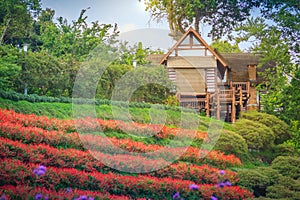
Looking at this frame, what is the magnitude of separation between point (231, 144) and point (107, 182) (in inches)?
171

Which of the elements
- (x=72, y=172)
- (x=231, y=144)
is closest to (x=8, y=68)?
(x=72, y=172)

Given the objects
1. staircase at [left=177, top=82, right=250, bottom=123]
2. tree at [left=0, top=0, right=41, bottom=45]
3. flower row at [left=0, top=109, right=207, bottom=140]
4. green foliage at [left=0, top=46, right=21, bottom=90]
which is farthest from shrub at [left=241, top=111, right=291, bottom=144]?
tree at [left=0, top=0, right=41, bottom=45]

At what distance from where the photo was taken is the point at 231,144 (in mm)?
11555

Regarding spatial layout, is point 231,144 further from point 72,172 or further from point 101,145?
point 72,172

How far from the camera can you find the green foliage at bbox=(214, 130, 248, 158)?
11.6 metres

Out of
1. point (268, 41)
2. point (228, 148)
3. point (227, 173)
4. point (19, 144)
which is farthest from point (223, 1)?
point (19, 144)

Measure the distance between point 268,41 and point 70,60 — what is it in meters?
5.86

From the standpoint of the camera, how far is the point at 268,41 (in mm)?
13945

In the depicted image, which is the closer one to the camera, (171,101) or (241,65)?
(171,101)

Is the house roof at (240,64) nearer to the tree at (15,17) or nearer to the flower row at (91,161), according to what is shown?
the tree at (15,17)

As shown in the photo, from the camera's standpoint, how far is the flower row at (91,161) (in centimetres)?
812

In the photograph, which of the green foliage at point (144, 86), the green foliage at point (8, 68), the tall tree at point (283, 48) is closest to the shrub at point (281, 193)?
the tall tree at point (283, 48)

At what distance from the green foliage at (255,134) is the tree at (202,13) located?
6.09m

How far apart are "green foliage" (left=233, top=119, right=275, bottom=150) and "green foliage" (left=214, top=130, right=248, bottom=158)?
0.81 m
